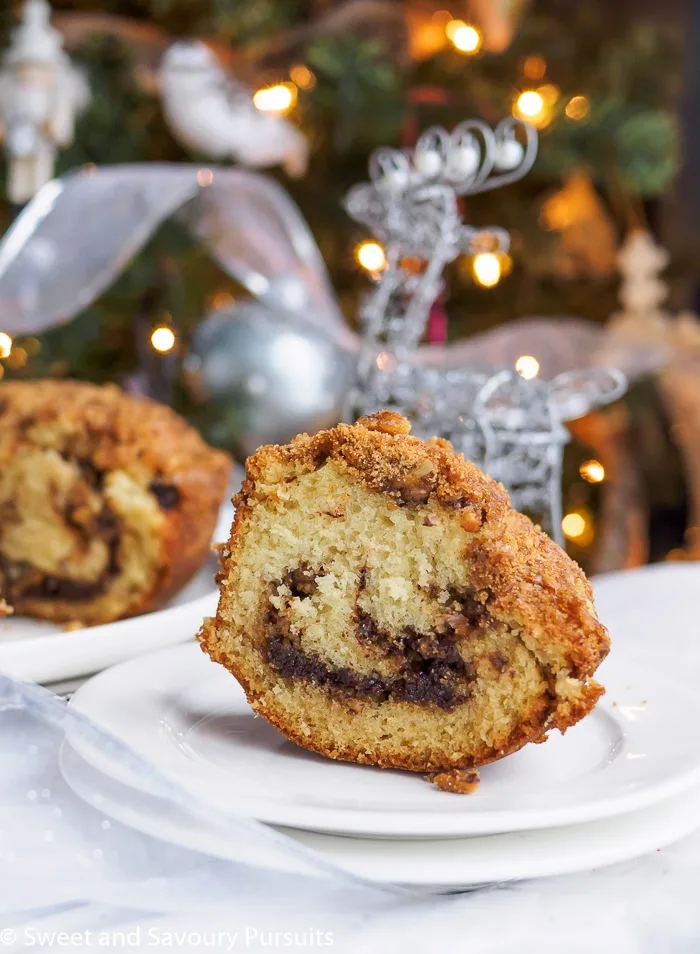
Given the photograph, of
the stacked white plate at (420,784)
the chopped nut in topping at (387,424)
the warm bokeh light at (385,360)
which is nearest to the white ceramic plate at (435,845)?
the stacked white plate at (420,784)

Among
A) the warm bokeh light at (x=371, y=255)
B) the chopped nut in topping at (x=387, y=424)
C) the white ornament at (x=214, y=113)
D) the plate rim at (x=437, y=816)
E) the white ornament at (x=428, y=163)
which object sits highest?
the white ornament at (x=214, y=113)

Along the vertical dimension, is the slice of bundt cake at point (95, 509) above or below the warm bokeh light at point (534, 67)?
below

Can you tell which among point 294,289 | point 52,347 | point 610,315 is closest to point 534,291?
point 610,315

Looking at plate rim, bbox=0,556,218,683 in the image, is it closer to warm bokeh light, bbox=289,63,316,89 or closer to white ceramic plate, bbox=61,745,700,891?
white ceramic plate, bbox=61,745,700,891

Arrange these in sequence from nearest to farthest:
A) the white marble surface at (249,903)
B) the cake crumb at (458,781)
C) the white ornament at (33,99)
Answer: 1. the white marble surface at (249,903)
2. the cake crumb at (458,781)
3. the white ornament at (33,99)

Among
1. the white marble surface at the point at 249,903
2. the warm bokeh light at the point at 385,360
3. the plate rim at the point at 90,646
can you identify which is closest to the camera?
the white marble surface at the point at 249,903

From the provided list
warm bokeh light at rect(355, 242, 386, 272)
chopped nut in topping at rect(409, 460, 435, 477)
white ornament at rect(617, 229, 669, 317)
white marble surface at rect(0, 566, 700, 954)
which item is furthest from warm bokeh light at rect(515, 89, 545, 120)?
white marble surface at rect(0, 566, 700, 954)

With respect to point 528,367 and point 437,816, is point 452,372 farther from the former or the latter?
point 437,816

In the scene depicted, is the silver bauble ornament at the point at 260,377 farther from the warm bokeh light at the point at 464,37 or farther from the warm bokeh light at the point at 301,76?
the warm bokeh light at the point at 464,37
